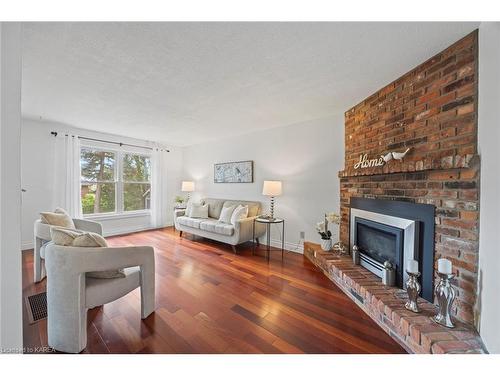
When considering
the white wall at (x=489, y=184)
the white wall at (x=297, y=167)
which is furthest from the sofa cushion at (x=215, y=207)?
the white wall at (x=489, y=184)

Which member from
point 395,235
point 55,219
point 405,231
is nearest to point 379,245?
point 395,235

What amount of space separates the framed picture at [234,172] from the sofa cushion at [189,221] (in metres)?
1.11

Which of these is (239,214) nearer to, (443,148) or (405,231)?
(405,231)

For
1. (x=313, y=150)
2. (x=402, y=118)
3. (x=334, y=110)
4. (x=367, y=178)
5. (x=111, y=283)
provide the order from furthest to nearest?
(x=313, y=150) < (x=334, y=110) < (x=367, y=178) < (x=402, y=118) < (x=111, y=283)

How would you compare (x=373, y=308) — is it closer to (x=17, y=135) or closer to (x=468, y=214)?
(x=468, y=214)

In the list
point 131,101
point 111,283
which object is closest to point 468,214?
point 111,283

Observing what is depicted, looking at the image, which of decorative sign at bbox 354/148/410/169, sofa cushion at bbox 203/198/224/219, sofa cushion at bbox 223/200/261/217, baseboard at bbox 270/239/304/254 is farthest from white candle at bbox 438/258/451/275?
sofa cushion at bbox 203/198/224/219

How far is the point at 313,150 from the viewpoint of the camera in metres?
3.20

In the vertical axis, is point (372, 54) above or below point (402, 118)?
above

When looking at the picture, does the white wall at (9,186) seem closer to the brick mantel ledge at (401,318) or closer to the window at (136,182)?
the brick mantel ledge at (401,318)

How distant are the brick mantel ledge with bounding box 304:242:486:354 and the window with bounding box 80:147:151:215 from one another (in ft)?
15.0

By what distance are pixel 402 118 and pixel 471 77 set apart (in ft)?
1.77

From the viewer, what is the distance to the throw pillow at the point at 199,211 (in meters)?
4.21

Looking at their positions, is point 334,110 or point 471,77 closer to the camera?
point 471,77
